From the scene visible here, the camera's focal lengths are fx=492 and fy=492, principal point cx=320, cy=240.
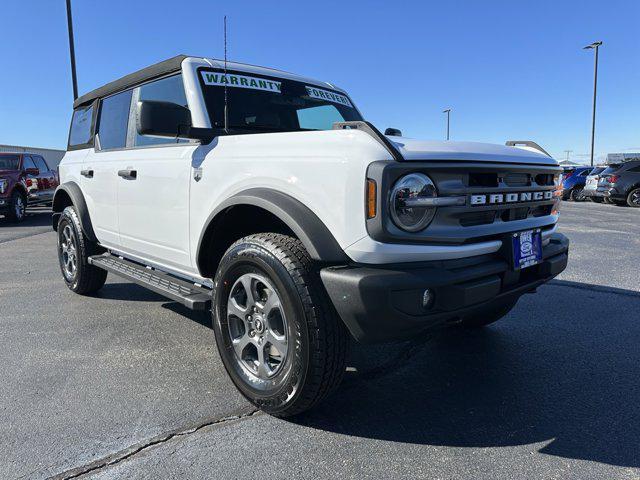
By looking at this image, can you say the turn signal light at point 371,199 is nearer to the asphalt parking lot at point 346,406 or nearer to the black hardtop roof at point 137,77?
the asphalt parking lot at point 346,406

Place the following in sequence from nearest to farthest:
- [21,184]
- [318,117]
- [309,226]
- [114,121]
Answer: [309,226] → [318,117] → [114,121] → [21,184]

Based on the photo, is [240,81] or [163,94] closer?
[240,81]

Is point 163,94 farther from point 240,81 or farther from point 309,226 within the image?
point 309,226

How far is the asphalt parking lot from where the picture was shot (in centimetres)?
214

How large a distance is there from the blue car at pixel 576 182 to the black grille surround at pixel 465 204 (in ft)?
67.1

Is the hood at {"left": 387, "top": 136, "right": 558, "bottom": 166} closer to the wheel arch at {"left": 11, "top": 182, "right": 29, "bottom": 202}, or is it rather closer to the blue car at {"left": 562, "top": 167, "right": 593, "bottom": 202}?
the wheel arch at {"left": 11, "top": 182, "right": 29, "bottom": 202}

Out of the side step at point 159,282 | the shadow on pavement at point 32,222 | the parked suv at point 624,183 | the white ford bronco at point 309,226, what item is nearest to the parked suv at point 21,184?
the shadow on pavement at point 32,222

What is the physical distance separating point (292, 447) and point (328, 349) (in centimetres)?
49

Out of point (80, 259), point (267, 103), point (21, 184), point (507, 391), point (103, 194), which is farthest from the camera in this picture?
point (21, 184)

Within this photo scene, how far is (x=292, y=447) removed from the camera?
2266 mm

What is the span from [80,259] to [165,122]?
252cm

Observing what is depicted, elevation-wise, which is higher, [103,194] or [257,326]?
[103,194]

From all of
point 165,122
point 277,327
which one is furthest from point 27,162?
point 277,327

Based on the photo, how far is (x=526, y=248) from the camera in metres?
2.59
